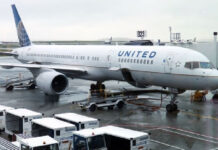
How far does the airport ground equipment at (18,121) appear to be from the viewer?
15039 mm

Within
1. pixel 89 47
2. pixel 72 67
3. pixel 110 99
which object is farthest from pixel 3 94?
pixel 110 99

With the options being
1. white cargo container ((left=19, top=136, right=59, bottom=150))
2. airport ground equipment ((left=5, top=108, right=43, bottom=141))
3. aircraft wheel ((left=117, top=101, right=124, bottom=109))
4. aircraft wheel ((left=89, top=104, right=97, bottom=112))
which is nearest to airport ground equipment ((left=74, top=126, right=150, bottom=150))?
white cargo container ((left=19, top=136, right=59, bottom=150))

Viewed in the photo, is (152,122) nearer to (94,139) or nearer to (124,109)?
(124,109)

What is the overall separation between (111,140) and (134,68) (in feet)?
32.8

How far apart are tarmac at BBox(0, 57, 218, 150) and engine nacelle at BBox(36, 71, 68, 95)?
105 cm

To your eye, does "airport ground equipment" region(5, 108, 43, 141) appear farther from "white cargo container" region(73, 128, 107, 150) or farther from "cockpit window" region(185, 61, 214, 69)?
"cockpit window" region(185, 61, 214, 69)

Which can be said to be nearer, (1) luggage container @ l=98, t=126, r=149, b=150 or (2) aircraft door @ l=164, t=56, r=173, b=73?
(1) luggage container @ l=98, t=126, r=149, b=150

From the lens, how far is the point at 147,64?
2134cm

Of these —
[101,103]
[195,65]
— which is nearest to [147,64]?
[195,65]

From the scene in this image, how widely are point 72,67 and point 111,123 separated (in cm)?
1155

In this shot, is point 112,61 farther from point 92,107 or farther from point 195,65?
point 195,65

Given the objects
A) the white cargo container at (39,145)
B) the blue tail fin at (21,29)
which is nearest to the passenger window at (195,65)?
the white cargo container at (39,145)

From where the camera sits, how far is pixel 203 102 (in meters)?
24.7

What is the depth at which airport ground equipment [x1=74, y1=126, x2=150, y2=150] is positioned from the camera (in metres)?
11.8
